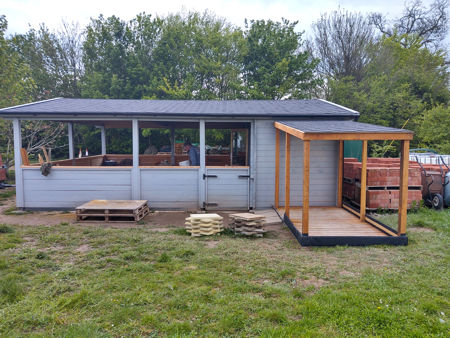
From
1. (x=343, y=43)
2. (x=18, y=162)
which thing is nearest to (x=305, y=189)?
(x=18, y=162)

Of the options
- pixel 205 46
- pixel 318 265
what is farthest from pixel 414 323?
pixel 205 46

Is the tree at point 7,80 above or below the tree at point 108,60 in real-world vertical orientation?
below

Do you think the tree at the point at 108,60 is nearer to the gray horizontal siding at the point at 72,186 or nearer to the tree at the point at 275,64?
the tree at the point at 275,64

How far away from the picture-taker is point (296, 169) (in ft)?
29.2

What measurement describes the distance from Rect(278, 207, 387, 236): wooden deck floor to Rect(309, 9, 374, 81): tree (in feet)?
51.2

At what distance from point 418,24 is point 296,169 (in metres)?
26.8

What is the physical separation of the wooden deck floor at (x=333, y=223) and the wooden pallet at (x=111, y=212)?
3.51 m

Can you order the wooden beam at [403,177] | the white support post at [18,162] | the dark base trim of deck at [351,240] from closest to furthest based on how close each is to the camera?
1. the wooden beam at [403,177]
2. the dark base trim of deck at [351,240]
3. the white support post at [18,162]

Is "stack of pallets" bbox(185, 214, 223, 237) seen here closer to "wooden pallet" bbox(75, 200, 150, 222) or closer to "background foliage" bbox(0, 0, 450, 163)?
"wooden pallet" bbox(75, 200, 150, 222)

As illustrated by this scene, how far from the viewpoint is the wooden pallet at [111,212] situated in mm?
7637

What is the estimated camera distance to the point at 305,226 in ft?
19.4

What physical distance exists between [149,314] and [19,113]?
7240 millimetres

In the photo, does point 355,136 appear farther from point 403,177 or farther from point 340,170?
point 340,170

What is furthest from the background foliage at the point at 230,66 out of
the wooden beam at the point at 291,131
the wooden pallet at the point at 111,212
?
the wooden pallet at the point at 111,212
